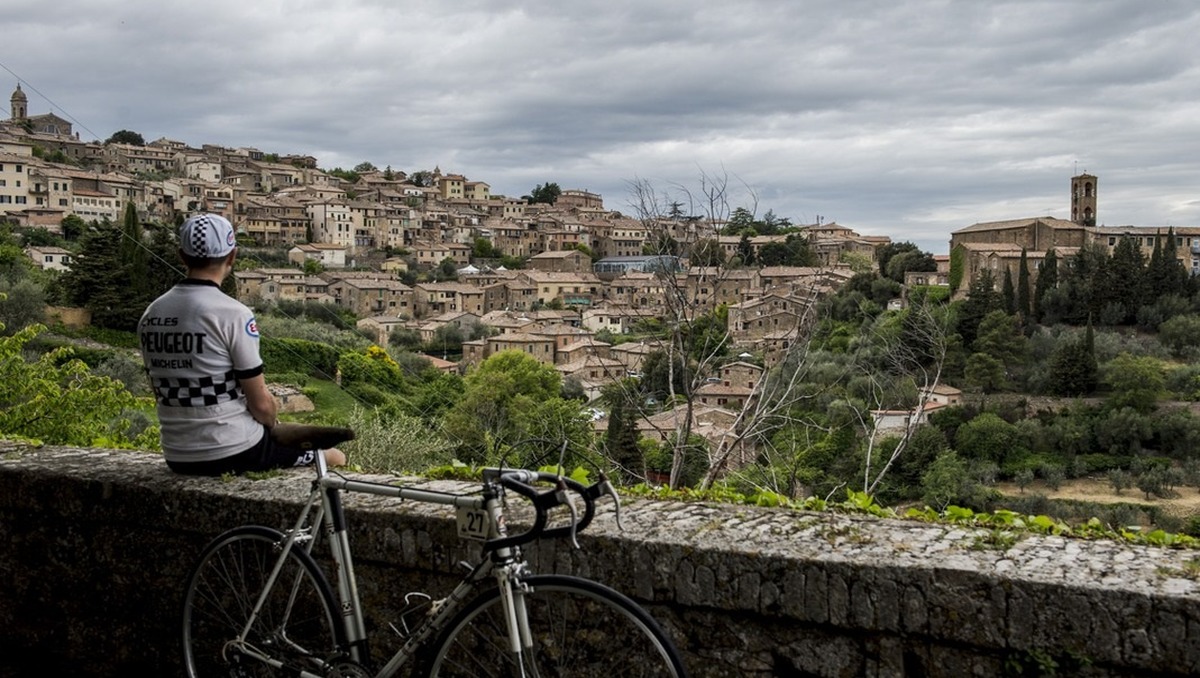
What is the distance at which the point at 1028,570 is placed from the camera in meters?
2.32

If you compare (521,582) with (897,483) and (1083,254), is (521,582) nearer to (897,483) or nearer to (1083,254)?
(897,483)

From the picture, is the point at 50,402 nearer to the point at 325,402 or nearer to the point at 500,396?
the point at 500,396

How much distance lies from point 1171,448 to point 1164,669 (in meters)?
45.9

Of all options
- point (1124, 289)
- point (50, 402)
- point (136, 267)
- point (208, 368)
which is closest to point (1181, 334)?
point (1124, 289)

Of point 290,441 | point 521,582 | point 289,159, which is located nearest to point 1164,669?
point 521,582

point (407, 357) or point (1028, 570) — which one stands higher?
point (1028, 570)

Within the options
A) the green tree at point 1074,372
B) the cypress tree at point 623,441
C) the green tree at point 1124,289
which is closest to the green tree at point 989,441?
the green tree at point 1074,372

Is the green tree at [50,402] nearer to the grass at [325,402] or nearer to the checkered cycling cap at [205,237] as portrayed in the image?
the checkered cycling cap at [205,237]

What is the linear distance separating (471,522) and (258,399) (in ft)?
3.77

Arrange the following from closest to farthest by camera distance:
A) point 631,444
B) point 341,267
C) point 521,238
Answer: point 631,444 → point 341,267 → point 521,238

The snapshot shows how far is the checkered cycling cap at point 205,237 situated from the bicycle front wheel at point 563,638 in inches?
62.4

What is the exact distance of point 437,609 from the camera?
2.50 metres

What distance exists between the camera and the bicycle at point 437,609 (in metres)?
2.25

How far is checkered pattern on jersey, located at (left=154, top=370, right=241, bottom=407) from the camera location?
322 centimetres
